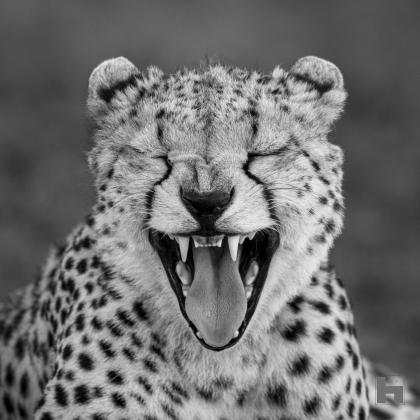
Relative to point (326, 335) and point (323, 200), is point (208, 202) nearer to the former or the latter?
point (323, 200)

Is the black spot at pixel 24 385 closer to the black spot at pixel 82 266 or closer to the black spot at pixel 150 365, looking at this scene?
the black spot at pixel 82 266

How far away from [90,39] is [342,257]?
18.8 ft

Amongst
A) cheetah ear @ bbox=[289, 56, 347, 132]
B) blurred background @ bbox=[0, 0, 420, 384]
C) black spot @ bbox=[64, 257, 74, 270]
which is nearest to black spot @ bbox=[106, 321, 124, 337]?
black spot @ bbox=[64, 257, 74, 270]

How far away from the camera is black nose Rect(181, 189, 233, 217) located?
3.25 meters

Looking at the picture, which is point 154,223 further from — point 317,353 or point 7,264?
point 7,264

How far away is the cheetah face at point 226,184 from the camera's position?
3.36m

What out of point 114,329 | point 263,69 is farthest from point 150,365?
point 263,69

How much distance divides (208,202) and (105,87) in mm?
782

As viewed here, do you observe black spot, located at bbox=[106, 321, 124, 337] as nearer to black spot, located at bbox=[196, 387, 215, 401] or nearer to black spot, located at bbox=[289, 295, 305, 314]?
black spot, located at bbox=[196, 387, 215, 401]

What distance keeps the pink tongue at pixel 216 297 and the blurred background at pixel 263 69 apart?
2194mm

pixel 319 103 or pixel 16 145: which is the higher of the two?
pixel 16 145

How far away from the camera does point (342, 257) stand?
7.62 meters

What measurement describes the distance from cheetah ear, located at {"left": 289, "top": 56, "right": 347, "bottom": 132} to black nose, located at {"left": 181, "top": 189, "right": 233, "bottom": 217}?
0.55m

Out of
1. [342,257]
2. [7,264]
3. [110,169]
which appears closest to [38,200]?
[7,264]
